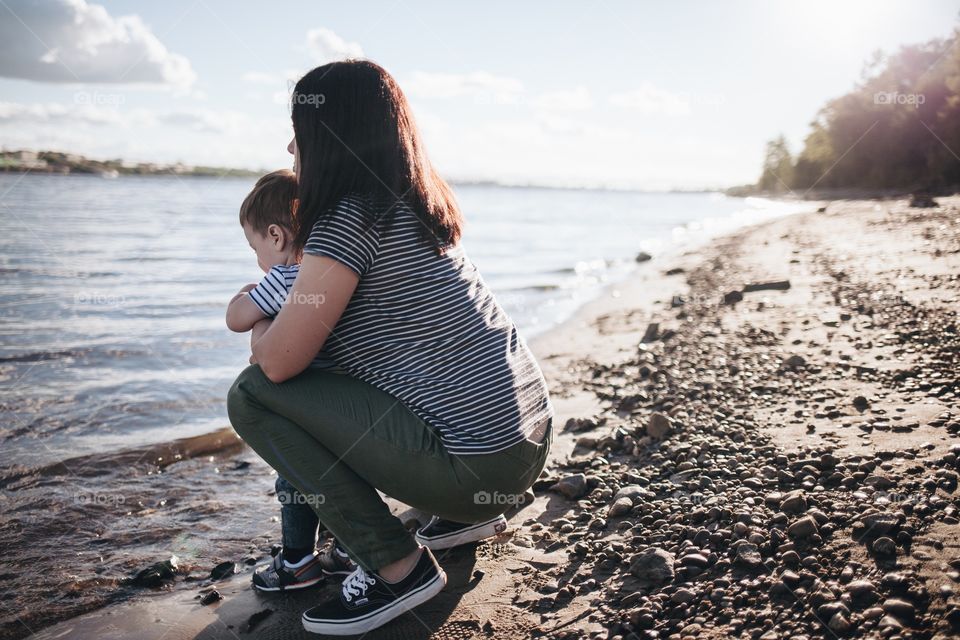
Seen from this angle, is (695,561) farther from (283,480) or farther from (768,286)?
(768,286)

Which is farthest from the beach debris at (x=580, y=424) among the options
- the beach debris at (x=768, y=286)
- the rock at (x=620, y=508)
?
the beach debris at (x=768, y=286)

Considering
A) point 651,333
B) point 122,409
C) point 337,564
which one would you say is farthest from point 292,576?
point 651,333

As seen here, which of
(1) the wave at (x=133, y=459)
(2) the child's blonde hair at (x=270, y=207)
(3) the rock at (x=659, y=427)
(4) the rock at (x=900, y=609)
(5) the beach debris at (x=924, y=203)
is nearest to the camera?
(4) the rock at (x=900, y=609)

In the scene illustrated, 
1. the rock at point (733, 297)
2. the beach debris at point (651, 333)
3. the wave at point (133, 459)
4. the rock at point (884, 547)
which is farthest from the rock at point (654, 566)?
the rock at point (733, 297)

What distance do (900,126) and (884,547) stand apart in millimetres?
38823

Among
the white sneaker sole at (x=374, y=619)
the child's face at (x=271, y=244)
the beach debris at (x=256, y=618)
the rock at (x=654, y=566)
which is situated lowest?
the beach debris at (x=256, y=618)

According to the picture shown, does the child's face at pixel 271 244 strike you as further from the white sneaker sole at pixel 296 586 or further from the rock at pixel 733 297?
the rock at pixel 733 297

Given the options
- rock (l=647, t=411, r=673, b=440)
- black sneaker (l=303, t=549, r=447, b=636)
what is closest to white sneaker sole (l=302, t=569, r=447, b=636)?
black sneaker (l=303, t=549, r=447, b=636)

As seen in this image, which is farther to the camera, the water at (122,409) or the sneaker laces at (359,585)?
the water at (122,409)

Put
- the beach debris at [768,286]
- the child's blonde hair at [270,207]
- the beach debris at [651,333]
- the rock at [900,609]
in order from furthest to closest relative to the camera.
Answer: the beach debris at [768,286] < the beach debris at [651,333] < the child's blonde hair at [270,207] < the rock at [900,609]

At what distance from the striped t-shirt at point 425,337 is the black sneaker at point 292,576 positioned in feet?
3.32

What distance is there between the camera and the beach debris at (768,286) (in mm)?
8375

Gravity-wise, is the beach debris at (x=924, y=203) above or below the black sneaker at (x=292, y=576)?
above

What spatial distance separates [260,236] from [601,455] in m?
2.35
